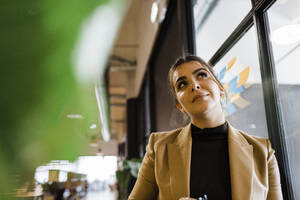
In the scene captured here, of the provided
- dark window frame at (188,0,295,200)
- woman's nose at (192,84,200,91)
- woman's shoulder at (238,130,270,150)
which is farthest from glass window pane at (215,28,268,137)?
woman's nose at (192,84,200,91)

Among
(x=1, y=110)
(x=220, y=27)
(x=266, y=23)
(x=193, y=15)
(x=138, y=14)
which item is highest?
(x=138, y=14)

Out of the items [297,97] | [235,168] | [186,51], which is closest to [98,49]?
[235,168]

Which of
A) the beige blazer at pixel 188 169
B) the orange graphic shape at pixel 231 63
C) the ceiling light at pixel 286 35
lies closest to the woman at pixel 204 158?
the beige blazer at pixel 188 169

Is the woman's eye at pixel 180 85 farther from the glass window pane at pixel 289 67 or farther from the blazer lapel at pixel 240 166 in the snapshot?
the glass window pane at pixel 289 67

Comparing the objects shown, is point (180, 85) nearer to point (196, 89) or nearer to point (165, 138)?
point (196, 89)

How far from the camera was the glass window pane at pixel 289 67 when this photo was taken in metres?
1.11

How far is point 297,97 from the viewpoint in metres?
1.12

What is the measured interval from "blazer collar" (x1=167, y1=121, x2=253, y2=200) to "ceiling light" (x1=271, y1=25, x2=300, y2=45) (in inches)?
19.5

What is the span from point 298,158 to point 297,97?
0.83ft

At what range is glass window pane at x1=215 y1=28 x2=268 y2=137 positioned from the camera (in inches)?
55.8

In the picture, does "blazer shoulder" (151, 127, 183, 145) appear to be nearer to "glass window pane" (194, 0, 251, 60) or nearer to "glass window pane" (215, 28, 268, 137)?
"glass window pane" (215, 28, 268, 137)

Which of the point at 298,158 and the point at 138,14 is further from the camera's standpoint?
the point at 138,14

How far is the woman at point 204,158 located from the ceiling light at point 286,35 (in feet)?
1.24

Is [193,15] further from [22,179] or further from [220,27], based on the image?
[22,179]
